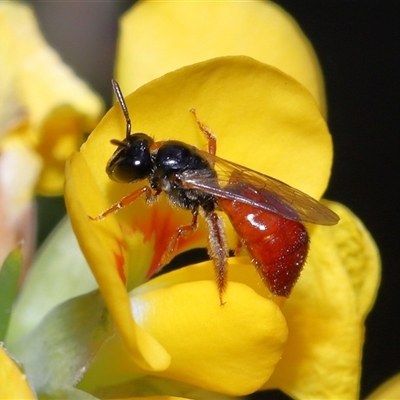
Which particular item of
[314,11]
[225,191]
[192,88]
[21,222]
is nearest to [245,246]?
[225,191]

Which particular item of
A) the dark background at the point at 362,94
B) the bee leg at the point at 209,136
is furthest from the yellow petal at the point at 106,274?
the dark background at the point at 362,94

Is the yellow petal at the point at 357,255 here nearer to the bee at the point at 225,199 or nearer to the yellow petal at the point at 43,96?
the bee at the point at 225,199

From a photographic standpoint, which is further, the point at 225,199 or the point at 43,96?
the point at 43,96

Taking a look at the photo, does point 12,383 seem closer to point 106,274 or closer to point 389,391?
point 106,274

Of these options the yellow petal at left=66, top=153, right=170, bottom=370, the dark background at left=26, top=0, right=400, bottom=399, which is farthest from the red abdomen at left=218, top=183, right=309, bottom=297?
the dark background at left=26, top=0, right=400, bottom=399

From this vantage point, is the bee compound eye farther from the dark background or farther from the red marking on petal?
the dark background

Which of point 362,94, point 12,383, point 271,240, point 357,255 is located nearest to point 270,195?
point 271,240

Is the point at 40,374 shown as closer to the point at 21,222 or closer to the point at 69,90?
the point at 21,222

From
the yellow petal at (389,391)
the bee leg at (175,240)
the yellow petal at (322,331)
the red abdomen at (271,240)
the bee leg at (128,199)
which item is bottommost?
the yellow petal at (389,391)
